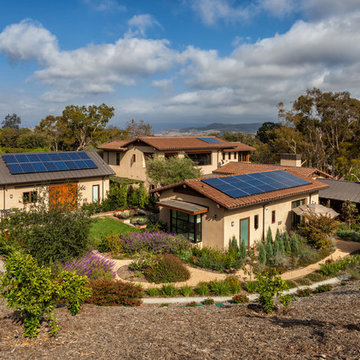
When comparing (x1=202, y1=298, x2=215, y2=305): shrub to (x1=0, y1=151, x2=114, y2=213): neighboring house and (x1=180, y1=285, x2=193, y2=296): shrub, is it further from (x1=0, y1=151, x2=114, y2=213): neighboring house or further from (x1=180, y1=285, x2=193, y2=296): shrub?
(x1=0, y1=151, x2=114, y2=213): neighboring house

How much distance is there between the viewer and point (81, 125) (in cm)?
5775

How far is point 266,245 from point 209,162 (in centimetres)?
2000

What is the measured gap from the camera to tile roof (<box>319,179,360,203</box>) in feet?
88.2

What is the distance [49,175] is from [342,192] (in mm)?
25604

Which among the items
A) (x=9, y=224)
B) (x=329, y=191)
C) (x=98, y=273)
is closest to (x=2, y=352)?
(x=98, y=273)

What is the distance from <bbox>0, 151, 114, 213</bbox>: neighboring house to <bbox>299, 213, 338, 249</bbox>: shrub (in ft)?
53.1

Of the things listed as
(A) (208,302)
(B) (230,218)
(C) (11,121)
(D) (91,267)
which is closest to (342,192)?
(B) (230,218)

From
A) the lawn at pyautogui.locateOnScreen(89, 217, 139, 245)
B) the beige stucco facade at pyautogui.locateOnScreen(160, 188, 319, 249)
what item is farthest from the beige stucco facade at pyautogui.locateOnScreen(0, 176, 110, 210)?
the beige stucco facade at pyautogui.locateOnScreen(160, 188, 319, 249)

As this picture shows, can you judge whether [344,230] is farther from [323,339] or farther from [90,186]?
[90,186]

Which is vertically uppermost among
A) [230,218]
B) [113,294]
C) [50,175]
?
[50,175]

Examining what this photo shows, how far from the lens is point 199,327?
898 centimetres

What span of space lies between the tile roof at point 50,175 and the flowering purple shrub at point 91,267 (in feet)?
39.9

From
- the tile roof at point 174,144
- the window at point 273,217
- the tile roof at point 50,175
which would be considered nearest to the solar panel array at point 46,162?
the tile roof at point 50,175

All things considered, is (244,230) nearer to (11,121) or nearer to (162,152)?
(162,152)
